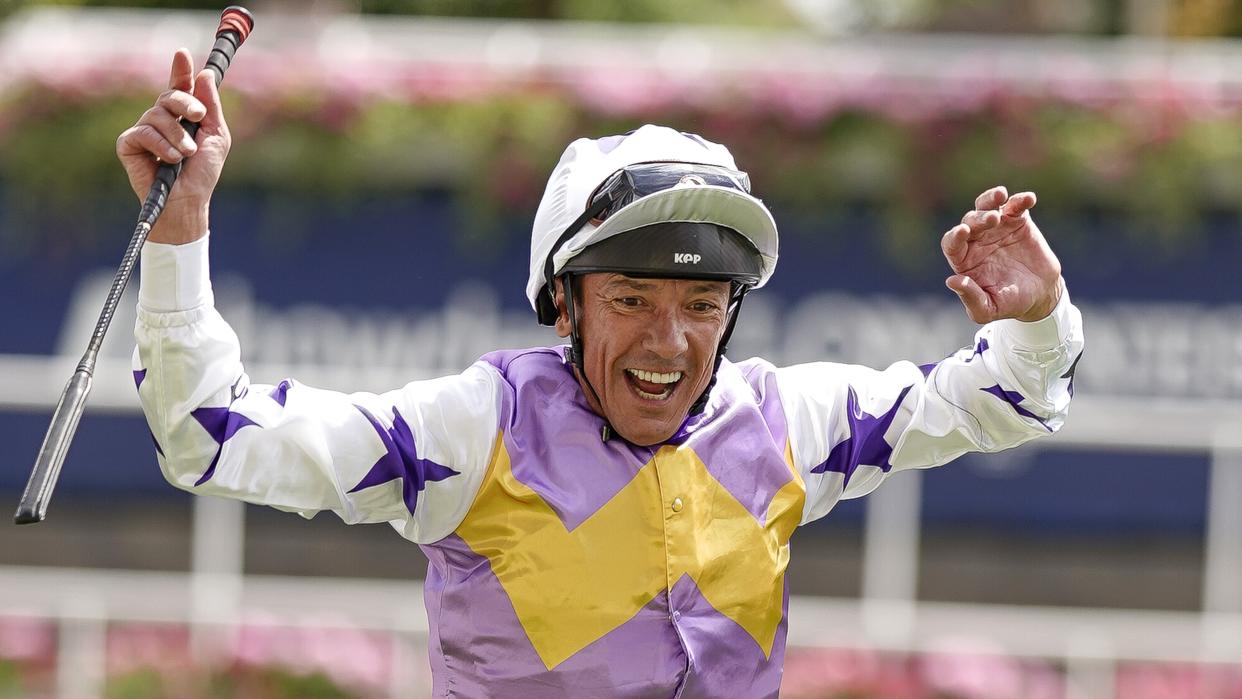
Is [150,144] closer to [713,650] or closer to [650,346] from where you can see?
[650,346]

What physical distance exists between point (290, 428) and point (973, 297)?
103cm

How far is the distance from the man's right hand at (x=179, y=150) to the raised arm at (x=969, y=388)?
1.02 meters

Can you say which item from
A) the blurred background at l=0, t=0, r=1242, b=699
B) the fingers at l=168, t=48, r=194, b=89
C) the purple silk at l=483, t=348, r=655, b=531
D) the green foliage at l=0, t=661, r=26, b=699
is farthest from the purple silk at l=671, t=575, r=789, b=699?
the blurred background at l=0, t=0, r=1242, b=699

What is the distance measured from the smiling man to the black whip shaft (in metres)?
0.19

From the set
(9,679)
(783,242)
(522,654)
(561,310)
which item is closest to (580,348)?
(561,310)

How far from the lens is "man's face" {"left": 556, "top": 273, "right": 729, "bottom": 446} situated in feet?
8.36

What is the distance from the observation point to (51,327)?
7.01 metres

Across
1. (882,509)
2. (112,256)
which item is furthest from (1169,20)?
(112,256)

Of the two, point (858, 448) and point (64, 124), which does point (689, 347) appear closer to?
point (858, 448)

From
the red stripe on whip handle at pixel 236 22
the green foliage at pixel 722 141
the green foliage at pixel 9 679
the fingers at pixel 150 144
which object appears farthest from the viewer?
the green foliage at pixel 722 141

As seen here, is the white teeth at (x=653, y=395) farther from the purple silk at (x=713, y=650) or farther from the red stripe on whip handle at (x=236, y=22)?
the red stripe on whip handle at (x=236, y=22)

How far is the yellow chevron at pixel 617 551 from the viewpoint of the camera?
8.18 feet

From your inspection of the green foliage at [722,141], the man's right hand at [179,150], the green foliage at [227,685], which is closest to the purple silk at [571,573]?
the man's right hand at [179,150]

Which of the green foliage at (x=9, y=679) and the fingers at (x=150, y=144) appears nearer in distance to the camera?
the fingers at (x=150, y=144)
